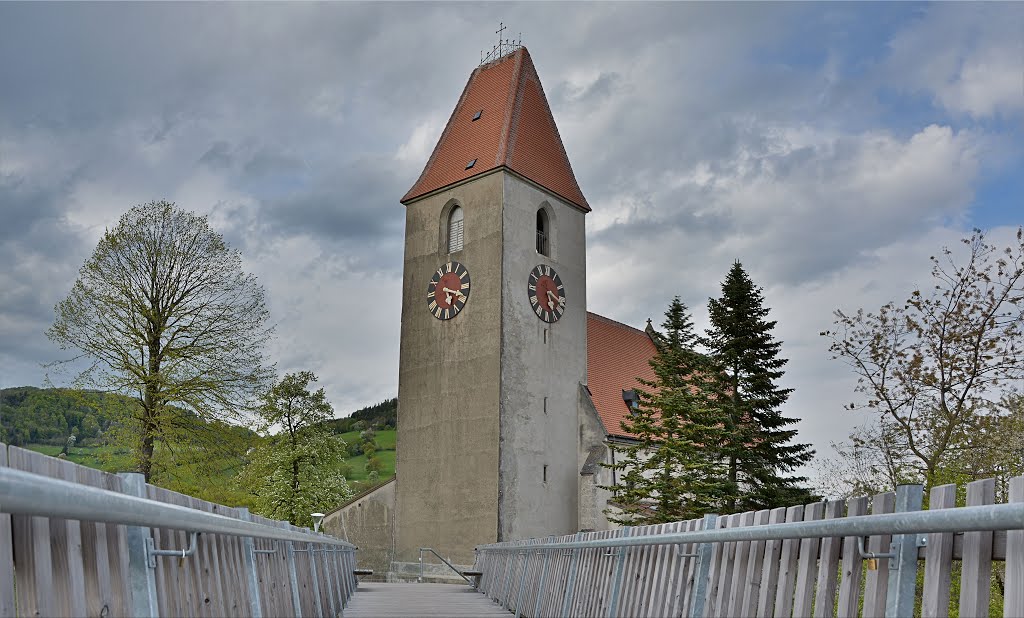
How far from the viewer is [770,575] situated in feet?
12.9

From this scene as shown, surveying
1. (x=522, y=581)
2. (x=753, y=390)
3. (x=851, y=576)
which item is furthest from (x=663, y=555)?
(x=753, y=390)

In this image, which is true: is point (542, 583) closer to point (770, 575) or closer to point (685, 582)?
point (685, 582)

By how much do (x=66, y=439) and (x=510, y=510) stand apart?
47.9 ft

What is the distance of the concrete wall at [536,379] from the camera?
109ft

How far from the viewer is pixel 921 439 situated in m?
18.5

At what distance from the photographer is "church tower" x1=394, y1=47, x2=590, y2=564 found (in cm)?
3344

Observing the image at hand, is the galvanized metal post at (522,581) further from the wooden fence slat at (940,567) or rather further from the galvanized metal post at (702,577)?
the wooden fence slat at (940,567)

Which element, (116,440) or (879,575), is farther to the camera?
(116,440)

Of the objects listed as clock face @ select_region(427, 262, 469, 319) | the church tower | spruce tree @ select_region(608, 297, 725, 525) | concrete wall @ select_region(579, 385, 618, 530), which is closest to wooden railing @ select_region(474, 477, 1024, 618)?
spruce tree @ select_region(608, 297, 725, 525)

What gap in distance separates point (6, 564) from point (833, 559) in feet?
8.88

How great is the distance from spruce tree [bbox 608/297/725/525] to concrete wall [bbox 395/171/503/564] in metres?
6.70

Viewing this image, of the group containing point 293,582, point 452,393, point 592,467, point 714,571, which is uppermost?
point 714,571

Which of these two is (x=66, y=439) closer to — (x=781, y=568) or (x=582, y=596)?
(x=582, y=596)

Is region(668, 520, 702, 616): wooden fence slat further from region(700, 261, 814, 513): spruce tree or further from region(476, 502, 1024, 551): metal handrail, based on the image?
→ region(700, 261, 814, 513): spruce tree
